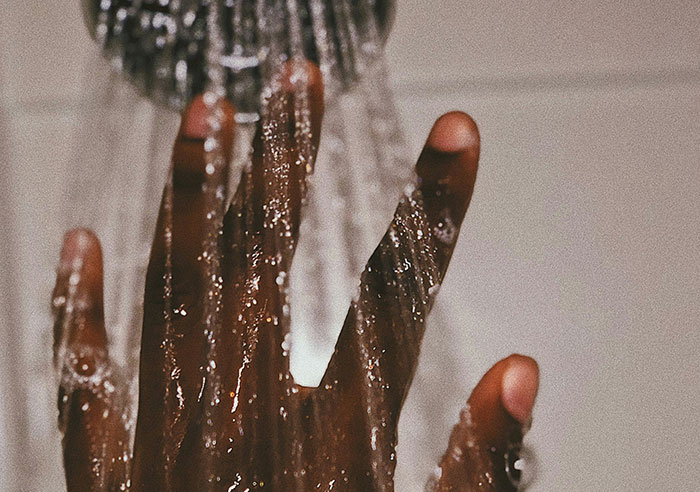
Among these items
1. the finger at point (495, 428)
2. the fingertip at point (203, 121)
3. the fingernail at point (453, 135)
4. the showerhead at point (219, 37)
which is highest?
the showerhead at point (219, 37)

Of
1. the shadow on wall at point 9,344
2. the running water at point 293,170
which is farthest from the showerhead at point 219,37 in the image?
the shadow on wall at point 9,344

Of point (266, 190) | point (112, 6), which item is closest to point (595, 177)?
point (266, 190)

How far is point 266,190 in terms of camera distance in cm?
47

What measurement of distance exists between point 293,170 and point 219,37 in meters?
0.22

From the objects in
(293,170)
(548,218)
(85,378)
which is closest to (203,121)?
(293,170)

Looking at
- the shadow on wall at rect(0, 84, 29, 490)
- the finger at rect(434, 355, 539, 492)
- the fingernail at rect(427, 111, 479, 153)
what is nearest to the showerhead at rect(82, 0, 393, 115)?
the shadow on wall at rect(0, 84, 29, 490)

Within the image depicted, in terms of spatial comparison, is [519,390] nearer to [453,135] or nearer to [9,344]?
[453,135]

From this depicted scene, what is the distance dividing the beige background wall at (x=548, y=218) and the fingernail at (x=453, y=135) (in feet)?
0.65

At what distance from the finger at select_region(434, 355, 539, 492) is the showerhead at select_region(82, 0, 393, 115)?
0.34 meters

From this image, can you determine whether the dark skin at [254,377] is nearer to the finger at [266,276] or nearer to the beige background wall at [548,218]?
the finger at [266,276]

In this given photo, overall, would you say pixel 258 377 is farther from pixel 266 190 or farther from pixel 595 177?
pixel 595 177

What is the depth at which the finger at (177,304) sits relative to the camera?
411 millimetres

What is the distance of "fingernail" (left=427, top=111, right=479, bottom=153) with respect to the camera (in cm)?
45

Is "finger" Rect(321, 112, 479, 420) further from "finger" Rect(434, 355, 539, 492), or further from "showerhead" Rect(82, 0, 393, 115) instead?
"showerhead" Rect(82, 0, 393, 115)
